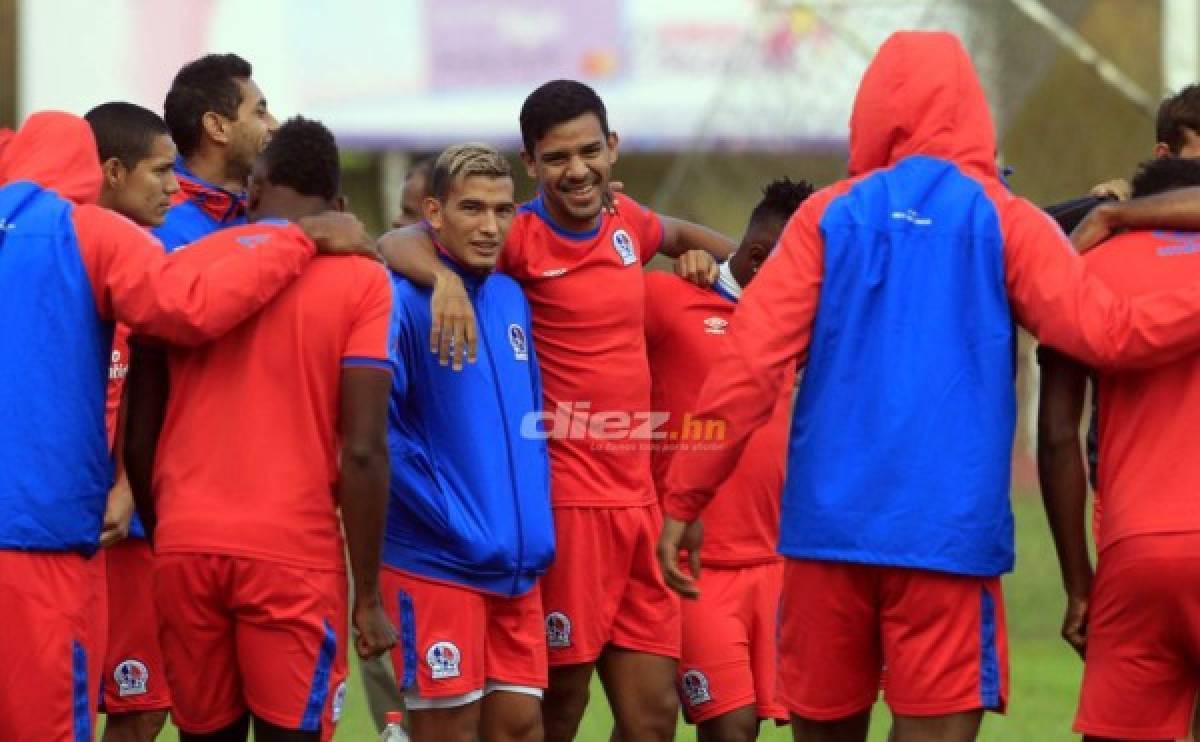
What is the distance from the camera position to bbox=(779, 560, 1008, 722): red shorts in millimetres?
6355

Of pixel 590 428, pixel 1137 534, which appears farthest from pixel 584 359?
pixel 1137 534

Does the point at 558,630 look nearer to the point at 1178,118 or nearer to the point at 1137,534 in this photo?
the point at 1137,534

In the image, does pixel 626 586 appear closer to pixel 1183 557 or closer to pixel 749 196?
pixel 1183 557

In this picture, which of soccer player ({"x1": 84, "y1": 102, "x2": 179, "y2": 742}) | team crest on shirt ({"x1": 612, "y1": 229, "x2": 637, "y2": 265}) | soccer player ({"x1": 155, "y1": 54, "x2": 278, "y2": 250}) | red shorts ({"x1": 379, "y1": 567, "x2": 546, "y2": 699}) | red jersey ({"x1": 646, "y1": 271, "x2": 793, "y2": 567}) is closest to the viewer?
red shorts ({"x1": 379, "y1": 567, "x2": 546, "y2": 699})

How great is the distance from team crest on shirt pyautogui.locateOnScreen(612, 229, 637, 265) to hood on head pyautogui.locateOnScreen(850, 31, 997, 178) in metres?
1.58

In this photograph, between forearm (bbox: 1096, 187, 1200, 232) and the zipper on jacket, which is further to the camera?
the zipper on jacket

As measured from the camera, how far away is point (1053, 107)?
72.4 feet

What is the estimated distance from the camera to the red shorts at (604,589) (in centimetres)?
789

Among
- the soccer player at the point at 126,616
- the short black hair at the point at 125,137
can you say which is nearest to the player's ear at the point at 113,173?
the short black hair at the point at 125,137

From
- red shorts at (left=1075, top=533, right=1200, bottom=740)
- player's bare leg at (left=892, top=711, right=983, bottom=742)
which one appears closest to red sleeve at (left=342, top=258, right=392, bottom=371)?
player's bare leg at (left=892, top=711, right=983, bottom=742)

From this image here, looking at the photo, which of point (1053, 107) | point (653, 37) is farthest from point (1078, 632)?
point (653, 37)

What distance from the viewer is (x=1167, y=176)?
6.80 metres

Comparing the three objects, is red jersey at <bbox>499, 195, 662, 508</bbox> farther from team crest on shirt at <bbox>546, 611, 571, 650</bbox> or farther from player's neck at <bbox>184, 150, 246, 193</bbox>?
player's neck at <bbox>184, 150, 246, 193</bbox>

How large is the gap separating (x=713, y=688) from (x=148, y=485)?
2636 mm
